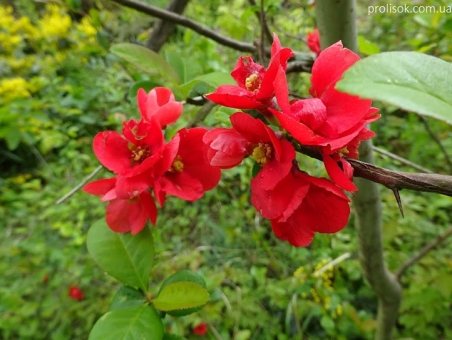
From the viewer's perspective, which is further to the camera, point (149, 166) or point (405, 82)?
point (149, 166)

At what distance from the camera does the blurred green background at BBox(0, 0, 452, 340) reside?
0.97 meters

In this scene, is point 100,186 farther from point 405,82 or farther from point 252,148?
point 405,82

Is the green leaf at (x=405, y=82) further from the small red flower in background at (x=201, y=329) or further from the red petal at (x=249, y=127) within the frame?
the small red flower in background at (x=201, y=329)

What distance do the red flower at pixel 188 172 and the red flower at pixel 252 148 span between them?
85mm

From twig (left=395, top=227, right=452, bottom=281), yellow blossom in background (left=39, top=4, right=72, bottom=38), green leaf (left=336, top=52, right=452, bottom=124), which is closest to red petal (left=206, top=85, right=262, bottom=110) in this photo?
green leaf (left=336, top=52, right=452, bottom=124)

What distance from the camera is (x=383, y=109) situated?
5.69ft

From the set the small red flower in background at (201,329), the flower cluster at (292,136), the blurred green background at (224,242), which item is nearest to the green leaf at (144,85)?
the blurred green background at (224,242)

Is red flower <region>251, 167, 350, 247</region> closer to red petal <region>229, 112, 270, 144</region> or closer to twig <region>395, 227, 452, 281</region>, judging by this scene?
red petal <region>229, 112, 270, 144</region>

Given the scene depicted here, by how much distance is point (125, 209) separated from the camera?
449 mm

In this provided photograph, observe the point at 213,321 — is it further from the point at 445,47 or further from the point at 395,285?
the point at 445,47

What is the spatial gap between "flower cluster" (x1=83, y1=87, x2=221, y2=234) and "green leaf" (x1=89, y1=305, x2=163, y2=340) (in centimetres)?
10

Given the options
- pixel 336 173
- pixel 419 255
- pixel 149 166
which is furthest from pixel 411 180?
pixel 419 255

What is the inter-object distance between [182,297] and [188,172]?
0.16m

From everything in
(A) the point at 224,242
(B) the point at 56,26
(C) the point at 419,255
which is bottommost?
(A) the point at 224,242
